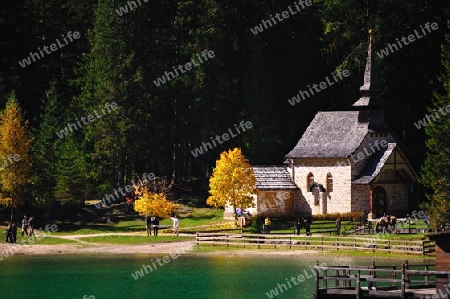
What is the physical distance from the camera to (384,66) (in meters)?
101

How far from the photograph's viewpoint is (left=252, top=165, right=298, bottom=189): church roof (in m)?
94.6

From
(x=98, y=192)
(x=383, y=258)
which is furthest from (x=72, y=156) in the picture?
(x=383, y=258)

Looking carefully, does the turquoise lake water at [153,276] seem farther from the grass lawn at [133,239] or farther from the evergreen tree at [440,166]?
the evergreen tree at [440,166]

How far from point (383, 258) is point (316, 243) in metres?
7.07

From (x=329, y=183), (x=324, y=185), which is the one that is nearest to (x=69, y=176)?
(x=324, y=185)

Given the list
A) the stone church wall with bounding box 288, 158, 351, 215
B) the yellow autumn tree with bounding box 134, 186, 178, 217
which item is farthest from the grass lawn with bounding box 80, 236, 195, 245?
the stone church wall with bounding box 288, 158, 351, 215

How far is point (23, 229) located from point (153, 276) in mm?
21747

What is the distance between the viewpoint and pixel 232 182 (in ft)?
296

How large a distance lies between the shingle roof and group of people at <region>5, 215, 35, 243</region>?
81.8 feet

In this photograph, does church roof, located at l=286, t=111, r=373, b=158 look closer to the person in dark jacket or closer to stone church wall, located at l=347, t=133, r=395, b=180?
stone church wall, located at l=347, t=133, r=395, b=180

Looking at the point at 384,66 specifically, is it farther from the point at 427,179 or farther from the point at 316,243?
the point at 316,243

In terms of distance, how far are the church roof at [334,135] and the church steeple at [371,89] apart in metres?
1.01

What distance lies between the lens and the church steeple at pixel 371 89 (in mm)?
94125

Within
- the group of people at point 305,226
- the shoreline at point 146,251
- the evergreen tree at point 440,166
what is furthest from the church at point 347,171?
the shoreline at point 146,251
